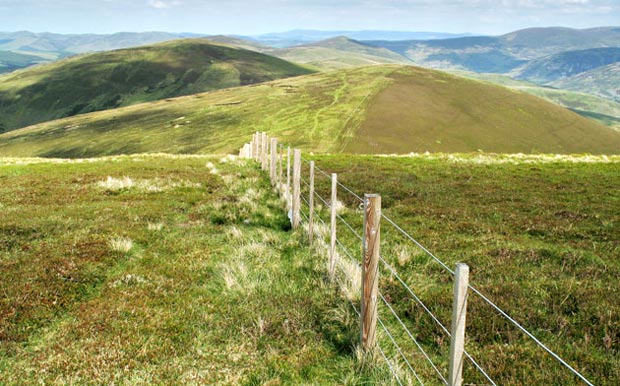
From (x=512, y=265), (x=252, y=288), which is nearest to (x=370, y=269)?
(x=252, y=288)

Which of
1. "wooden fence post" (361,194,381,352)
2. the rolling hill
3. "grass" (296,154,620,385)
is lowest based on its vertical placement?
the rolling hill

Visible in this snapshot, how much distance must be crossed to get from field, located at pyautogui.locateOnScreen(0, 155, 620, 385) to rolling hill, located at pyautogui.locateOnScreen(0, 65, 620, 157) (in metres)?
95.0

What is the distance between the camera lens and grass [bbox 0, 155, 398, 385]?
6668 mm

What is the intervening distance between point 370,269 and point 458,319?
2436 millimetres

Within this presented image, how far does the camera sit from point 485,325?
321 inches

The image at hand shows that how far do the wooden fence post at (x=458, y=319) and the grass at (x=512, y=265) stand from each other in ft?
7.18

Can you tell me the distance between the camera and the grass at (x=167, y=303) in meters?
6.67

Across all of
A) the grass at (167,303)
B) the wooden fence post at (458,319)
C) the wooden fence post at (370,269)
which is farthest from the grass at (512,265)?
the wooden fence post at (458,319)

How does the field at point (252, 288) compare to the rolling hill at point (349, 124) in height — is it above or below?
above

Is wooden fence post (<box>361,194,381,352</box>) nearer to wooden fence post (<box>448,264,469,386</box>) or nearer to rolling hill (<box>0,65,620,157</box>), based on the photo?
wooden fence post (<box>448,264,469,386</box>)

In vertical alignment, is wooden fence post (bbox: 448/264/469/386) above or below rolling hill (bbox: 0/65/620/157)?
above

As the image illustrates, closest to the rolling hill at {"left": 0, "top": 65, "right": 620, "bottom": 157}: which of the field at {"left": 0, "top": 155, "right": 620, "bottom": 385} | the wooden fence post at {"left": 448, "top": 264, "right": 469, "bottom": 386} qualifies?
the field at {"left": 0, "top": 155, "right": 620, "bottom": 385}

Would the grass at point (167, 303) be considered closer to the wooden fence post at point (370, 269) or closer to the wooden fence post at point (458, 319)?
the wooden fence post at point (370, 269)

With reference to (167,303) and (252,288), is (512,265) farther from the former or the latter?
(167,303)
